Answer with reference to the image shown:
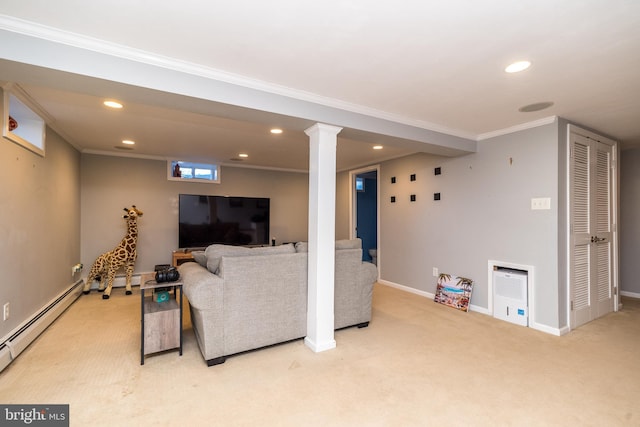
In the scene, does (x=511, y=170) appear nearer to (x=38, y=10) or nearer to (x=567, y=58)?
(x=567, y=58)

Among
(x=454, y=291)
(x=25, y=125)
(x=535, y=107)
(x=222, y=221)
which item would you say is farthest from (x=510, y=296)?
(x=25, y=125)

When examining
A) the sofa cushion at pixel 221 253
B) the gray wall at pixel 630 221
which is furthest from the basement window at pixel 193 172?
the gray wall at pixel 630 221

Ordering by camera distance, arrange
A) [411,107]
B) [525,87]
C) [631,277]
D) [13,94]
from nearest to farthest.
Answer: [525,87], [13,94], [411,107], [631,277]

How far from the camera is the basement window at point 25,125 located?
276cm

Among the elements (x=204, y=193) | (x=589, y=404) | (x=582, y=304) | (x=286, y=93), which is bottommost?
(x=589, y=404)

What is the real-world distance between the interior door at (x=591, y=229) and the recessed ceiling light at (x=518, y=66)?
1680mm

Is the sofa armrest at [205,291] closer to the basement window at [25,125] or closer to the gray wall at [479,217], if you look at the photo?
the basement window at [25,125]

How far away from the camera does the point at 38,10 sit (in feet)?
4.97

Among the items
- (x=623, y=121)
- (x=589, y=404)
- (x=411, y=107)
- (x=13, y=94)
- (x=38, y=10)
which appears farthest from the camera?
(x=623, y=121)

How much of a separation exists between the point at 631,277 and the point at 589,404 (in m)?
4.00

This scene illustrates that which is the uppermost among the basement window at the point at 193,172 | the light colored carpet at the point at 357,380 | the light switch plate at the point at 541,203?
the basement window at the point at 193,172

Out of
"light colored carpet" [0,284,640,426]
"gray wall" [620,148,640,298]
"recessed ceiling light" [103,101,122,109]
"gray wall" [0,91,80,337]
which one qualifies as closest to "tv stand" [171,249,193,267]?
"gray wall" [0,91,80,337]

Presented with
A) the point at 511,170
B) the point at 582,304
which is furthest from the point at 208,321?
the point at 582,304

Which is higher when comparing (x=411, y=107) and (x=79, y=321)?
(x=411, y=107)
